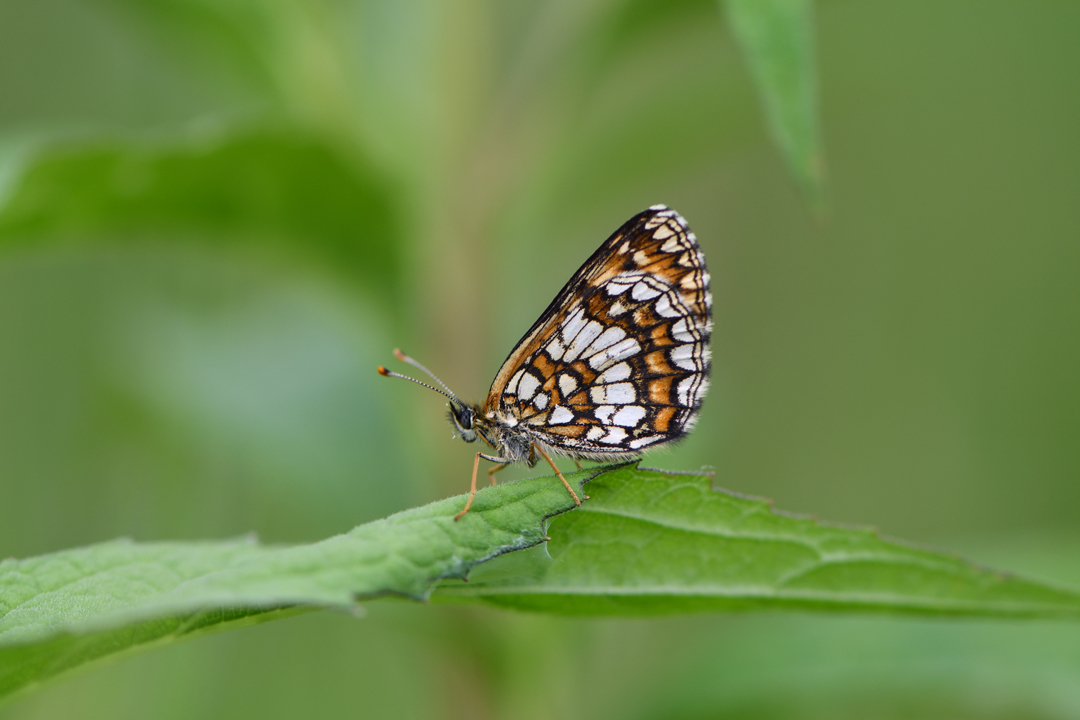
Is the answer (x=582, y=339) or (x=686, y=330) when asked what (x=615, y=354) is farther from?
(x=686, y=330)

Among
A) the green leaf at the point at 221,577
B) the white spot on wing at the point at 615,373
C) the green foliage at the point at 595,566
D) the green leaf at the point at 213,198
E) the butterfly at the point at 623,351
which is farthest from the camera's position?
the white spot on wing at the point at 615,373

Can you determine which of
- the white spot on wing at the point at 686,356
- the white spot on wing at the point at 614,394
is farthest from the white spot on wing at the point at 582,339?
the white spot on wing at the point at 686,356

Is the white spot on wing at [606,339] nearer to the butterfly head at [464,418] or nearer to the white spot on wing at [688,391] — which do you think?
the white spot on wing at [688,391]

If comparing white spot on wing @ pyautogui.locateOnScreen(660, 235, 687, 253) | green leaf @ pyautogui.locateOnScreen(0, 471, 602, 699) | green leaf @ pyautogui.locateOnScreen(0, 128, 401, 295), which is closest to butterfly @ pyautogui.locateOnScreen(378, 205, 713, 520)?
white spot on wing @ pyautogui.locateOnScreen(660, 235, 687, 253)

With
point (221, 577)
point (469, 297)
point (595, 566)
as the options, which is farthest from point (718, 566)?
point (469, 297)

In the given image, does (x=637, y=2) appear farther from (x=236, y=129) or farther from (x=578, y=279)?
(x=236, y=129)
